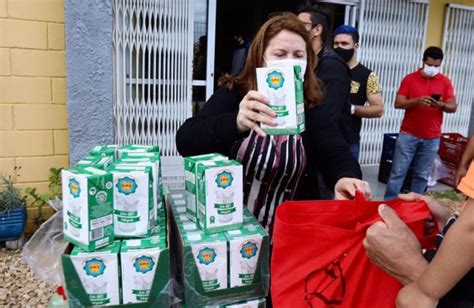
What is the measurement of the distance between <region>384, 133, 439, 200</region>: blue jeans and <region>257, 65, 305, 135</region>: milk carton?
368 cm

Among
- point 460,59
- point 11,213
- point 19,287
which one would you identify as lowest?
point 19,287

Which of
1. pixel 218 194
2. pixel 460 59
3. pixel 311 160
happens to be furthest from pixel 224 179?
pixel 460 59

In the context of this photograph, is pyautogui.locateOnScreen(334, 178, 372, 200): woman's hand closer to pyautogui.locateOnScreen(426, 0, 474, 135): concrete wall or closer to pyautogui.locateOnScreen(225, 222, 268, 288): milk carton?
pyautogui.locateOnScreen(225, 222, 268, 288): milk carton

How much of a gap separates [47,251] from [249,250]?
2.35 feet

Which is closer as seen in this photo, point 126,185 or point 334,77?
point 126,185

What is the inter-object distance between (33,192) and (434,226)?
3342mm

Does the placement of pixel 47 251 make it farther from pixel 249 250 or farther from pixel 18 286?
pixel 18 286

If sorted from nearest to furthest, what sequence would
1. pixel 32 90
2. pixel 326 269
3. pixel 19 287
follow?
1. pixel 326 269
2. pixel 19 287
3. pixel 32 90

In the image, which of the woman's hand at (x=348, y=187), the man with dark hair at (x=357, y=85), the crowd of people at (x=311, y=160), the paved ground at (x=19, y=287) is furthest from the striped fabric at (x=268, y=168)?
the man with dark hair at (x=357, y=85)

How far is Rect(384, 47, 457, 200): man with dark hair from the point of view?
4.45 metres

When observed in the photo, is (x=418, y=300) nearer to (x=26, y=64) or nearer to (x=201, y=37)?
(x=26, y=64)

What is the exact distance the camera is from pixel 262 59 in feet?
5.38

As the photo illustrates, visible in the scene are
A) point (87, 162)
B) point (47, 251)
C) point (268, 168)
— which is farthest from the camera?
point (268, 168)

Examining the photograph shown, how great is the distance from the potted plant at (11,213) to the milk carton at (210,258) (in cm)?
269
